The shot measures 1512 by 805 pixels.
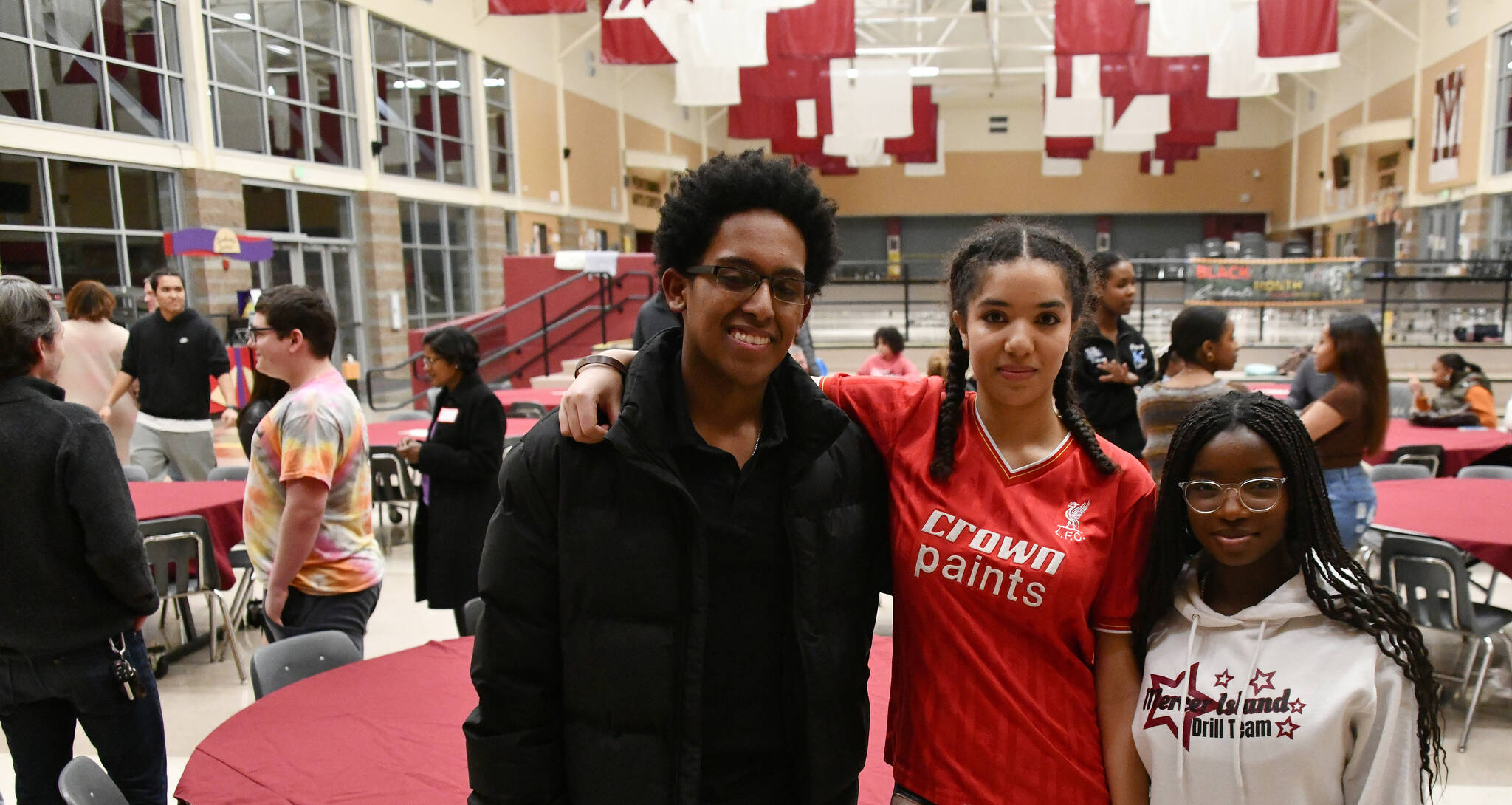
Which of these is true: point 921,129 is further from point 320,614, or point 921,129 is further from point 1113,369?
point 320,614

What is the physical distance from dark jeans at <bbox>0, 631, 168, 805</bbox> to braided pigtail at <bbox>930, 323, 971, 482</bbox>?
2133 millimetres

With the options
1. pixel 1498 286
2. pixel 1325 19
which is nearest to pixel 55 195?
pixel 1325 19

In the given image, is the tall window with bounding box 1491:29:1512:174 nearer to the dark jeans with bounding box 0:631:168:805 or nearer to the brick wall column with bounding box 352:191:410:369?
→ the brick wall column with bounding box 352:191:410:369

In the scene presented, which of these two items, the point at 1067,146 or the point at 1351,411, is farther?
the point at 1067,146

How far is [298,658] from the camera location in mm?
2467

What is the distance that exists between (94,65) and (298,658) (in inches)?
356

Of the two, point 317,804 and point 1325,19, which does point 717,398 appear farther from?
point 1325,19

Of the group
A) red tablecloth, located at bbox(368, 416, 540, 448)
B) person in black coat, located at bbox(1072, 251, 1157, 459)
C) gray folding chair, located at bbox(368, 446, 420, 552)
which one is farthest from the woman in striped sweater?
gray folding chair, located at bbox(368, 446, 420, 552)

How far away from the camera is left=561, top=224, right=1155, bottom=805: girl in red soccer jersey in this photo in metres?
1.31

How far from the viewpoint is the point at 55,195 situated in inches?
341

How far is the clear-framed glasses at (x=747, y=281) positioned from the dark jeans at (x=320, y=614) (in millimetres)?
1986

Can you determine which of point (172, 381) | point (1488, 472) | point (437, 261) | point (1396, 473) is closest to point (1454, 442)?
point (1488, 472)

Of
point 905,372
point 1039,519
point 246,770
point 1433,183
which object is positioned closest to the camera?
point 1039,519

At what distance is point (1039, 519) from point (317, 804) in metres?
1.46
